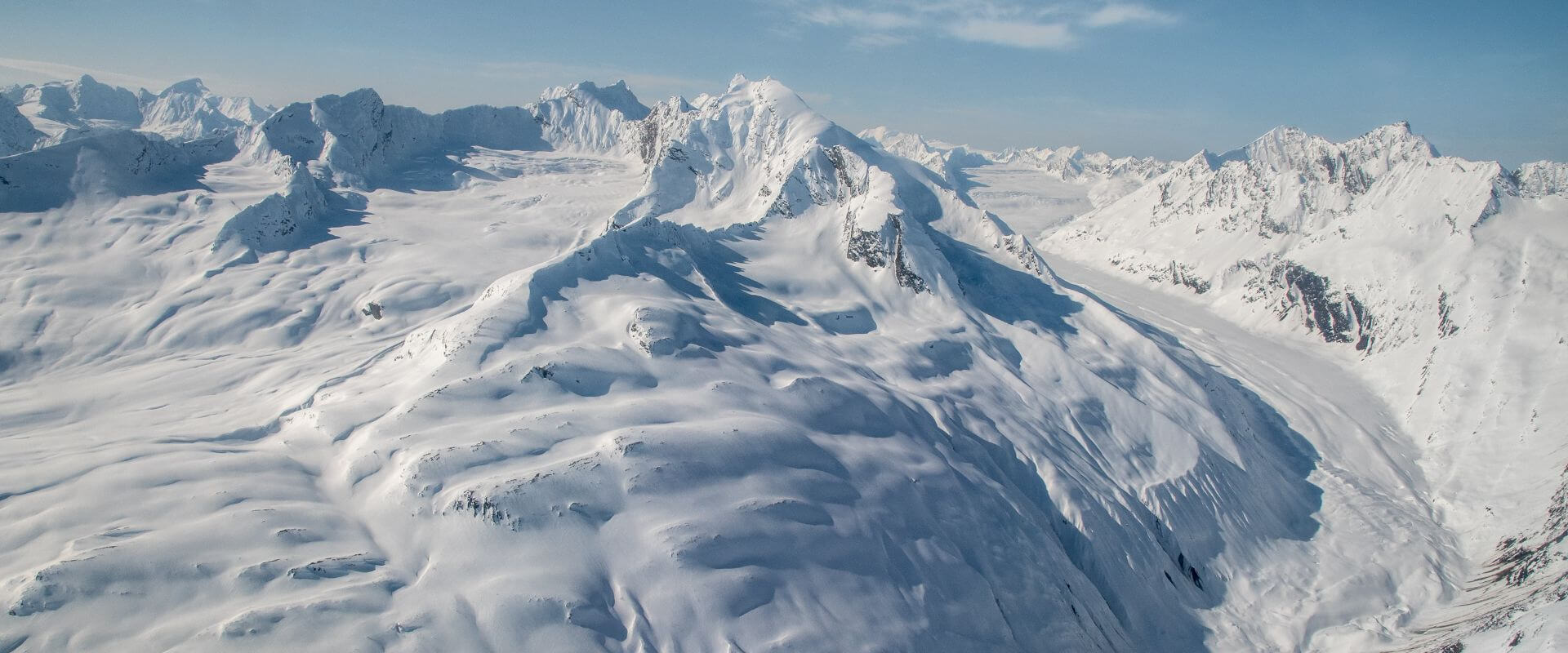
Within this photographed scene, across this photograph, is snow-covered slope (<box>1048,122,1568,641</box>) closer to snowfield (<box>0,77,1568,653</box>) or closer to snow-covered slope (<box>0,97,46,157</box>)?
snowfield (<box>0,77,1568,653</box>)

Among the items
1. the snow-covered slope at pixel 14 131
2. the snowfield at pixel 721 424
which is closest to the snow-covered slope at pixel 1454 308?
the snowfield at pixel 721 424

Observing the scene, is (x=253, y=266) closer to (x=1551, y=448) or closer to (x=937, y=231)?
(x=937, y=231)

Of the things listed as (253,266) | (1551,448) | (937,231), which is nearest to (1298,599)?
(1551,448)

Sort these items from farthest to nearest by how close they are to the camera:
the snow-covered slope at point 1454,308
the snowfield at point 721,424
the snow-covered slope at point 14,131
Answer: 1. the snow-covered slope at point 14,131
2. the snow-covered slope at point 1454,308
3. the snowfield at point 721,424

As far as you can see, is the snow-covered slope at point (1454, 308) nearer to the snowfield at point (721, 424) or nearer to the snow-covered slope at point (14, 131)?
the snowfield at point (721, 424)

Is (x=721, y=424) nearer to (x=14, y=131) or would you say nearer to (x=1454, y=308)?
(x=1454, y=308)

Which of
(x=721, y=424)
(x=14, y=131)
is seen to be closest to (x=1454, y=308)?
(x=721, y=424)
